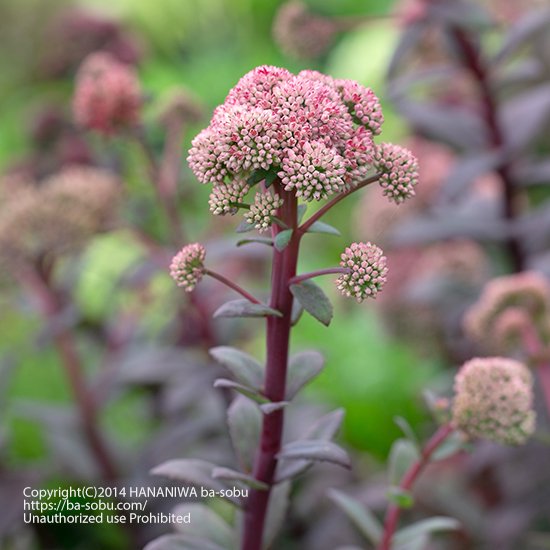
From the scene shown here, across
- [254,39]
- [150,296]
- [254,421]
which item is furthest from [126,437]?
[254,39]

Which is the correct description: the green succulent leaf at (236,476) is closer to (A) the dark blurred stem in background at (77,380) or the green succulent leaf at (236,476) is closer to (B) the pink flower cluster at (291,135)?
(B) the pink flower cluster at (291,135)

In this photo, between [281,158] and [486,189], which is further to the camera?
[486,189]

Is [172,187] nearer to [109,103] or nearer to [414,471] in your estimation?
[109,103]

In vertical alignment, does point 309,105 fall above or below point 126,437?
above

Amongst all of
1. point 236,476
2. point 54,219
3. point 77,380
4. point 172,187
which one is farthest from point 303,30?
point 236,476

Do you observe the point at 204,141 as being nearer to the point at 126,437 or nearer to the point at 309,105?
the point at 309,105

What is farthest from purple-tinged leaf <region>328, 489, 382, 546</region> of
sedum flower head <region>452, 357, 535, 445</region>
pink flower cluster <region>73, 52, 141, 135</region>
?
pink flower cluster <region>73, 52, 141, 135</region>

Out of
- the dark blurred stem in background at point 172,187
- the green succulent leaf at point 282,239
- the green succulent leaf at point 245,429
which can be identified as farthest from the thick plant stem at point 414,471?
the dark blurred stem in background at point 172,187

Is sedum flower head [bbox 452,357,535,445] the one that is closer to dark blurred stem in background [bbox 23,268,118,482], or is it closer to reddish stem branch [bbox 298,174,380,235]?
reddish stem branch [bbox 298,174,380,235]

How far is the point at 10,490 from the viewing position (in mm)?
937

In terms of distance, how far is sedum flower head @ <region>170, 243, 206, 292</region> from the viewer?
454 mm

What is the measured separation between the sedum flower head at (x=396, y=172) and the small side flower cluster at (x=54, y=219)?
19.5 inches

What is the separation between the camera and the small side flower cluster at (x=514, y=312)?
76 cm

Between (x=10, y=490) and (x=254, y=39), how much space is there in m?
2.78
